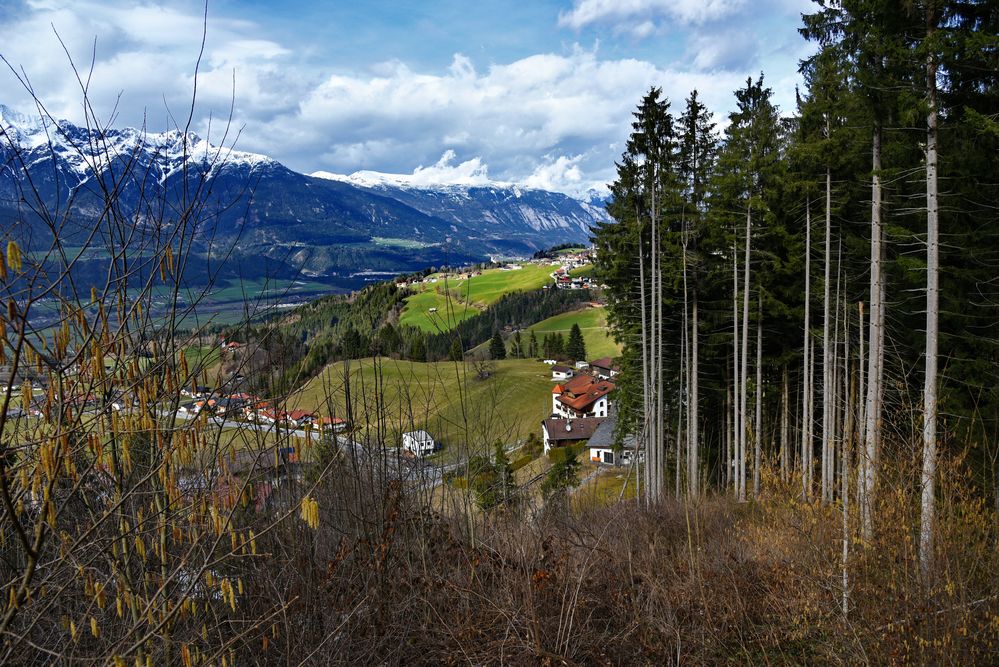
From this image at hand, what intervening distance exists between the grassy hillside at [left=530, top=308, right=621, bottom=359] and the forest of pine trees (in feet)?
209

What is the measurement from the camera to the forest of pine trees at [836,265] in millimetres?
8336

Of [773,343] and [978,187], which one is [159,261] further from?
[773,343]

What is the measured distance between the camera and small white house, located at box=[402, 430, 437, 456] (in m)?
4.88

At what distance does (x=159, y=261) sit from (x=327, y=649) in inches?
96.5

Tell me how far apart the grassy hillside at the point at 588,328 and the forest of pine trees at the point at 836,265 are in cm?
6377

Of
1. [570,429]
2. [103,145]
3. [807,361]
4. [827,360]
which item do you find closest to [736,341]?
[807,361]

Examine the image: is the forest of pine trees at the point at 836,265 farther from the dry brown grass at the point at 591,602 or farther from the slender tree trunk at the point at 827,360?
the dry brown grass at the point at 591,602

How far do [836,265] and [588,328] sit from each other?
84179 mm

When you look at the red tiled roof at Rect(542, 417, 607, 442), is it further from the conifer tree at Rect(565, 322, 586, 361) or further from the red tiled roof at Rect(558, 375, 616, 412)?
the conifer tree at Rect(565, 322, 586, 361)

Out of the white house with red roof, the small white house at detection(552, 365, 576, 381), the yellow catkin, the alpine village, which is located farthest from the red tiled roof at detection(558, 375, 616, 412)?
the yellow catkin

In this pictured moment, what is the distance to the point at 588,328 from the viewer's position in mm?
99375

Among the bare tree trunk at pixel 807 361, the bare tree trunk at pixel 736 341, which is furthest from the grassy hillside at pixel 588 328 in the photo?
the bare tree trunk at pixel 807 361

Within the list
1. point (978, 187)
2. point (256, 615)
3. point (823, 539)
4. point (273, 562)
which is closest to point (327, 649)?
point (256, 615)

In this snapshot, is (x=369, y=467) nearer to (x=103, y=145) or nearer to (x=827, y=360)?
(x=103, y=145)
